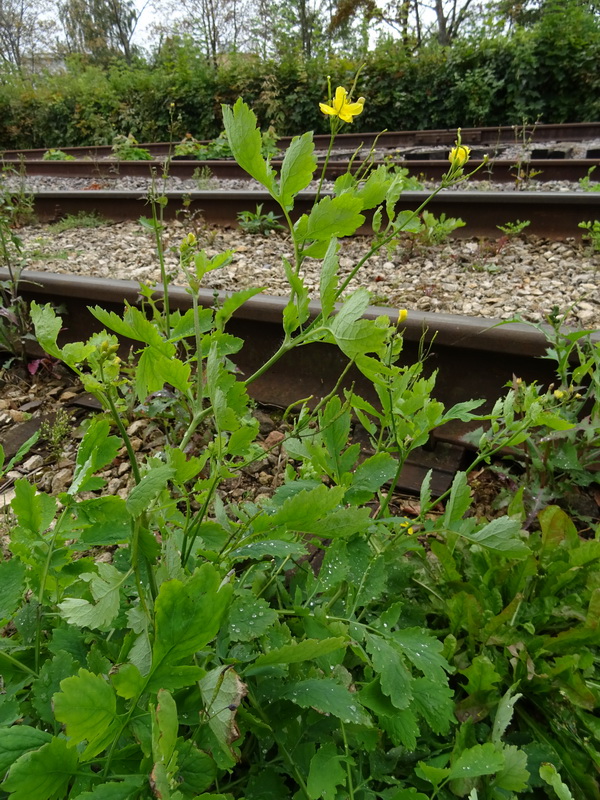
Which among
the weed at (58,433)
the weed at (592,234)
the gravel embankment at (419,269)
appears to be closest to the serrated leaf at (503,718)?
the weed at (58,433)

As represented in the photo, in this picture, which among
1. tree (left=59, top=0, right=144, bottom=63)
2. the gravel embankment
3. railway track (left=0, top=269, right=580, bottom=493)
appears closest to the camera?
railway track (left=0, top=269, right=580, bottom=493)

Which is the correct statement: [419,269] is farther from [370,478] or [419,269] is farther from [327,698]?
[327,698]

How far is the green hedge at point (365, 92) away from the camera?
1317 cm

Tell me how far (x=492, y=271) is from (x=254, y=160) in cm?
289

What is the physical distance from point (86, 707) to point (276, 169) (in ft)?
15.2

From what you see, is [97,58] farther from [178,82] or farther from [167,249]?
[167,249]

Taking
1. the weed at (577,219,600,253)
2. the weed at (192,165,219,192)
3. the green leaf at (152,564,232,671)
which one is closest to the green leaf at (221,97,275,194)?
the green leaf at (152,564,232,671)

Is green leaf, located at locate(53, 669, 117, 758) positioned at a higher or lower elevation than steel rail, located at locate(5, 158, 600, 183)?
lower

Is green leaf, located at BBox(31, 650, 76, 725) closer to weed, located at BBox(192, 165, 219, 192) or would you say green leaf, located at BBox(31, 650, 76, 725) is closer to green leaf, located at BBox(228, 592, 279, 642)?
green leaf, located at BBox(228, 592, 279, 642)

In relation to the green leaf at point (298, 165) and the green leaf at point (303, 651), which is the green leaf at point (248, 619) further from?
the green leaf at point (298, 165)

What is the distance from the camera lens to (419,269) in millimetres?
3521

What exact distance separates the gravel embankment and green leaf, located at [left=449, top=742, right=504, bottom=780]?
203 centimetres

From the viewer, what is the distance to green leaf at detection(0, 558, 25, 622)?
0.76m

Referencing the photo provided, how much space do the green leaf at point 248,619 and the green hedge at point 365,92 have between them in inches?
522
